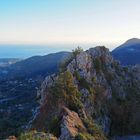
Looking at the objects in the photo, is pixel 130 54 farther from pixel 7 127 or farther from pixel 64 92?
pixel 64 92

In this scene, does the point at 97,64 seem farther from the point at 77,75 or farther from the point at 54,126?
the point at 54,126

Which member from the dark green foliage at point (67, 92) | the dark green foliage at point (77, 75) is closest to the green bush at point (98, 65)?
the dark green foliage at point (77, 75)

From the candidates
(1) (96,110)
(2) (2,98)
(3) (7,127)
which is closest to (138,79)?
(1) (96,110)

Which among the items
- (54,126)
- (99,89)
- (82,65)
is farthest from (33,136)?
(99,89)

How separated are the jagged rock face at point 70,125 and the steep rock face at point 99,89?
12.6 inches

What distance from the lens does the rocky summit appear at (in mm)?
39125

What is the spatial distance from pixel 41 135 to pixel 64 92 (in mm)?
17977

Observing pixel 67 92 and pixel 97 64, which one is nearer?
pixel 67 92

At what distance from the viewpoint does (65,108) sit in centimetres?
4106

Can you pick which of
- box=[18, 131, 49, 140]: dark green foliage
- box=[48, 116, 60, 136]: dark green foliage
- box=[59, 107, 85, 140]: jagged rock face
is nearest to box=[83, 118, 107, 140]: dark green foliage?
box=[59, 107, 85, 140]: jagged rock face

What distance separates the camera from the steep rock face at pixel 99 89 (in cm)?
4572

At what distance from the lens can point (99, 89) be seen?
5544cm

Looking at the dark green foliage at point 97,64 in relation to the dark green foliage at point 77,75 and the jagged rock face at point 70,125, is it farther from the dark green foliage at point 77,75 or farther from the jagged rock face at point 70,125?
the jagged rock face at point 70,125

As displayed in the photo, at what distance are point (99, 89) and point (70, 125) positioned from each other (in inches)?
779
